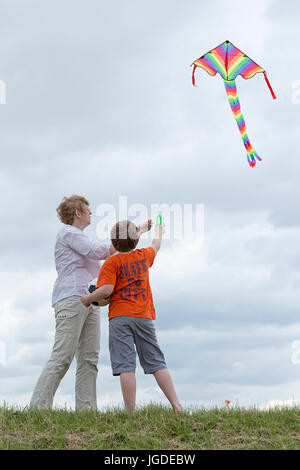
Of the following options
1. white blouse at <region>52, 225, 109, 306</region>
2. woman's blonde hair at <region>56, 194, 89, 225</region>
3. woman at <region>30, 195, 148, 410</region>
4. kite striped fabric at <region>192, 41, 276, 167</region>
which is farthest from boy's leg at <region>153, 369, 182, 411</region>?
kite striped fabric at <region>192, 41, 276, 167</region>

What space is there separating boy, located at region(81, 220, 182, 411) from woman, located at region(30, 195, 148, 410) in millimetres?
348

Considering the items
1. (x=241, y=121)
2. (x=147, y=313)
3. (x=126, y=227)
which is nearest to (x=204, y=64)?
(x=241, y=121)

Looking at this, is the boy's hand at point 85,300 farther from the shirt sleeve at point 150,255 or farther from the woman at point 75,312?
the shirt sleeve at point 150,255

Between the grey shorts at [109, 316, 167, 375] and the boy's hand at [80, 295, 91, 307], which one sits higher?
the boy's hand at [80, 295, 91, 307]

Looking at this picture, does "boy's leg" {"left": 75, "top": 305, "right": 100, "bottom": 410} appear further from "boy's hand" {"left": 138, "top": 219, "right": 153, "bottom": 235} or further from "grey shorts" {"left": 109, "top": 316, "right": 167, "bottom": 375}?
"boy's hand" {"left": 138, "top": 219, "right": 153, "bottom": 235}

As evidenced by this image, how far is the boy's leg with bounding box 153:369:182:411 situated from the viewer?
664 cm

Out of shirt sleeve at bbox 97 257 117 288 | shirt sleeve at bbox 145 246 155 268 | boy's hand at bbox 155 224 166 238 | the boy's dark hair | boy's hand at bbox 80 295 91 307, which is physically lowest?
boy's hand at bbox 80 295 91 307

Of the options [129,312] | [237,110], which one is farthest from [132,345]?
[237,110]

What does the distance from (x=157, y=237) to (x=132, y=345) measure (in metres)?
1.29

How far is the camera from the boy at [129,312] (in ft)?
21.5

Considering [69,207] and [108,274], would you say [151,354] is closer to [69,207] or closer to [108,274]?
[108,274]

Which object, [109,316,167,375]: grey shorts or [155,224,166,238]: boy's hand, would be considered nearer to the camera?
[109,316,167,375]: grey shorts

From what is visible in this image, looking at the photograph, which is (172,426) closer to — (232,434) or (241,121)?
(232,434)

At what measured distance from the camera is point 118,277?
663 cm
